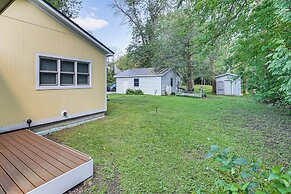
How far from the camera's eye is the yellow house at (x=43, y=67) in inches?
194

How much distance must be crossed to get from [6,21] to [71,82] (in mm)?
2532

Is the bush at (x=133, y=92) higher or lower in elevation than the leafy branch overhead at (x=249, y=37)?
lower

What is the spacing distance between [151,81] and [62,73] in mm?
15522

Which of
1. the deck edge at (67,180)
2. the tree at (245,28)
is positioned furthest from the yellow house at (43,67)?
the tree at (245,28)

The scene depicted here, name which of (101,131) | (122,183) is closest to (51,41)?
(101,131)

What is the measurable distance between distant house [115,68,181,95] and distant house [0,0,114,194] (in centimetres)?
1334

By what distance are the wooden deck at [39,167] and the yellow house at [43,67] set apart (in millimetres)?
1348

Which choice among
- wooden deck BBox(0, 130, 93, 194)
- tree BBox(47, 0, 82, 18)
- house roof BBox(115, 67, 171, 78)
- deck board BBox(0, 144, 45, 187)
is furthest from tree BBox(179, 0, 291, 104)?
house roof BBox(115, 67, 171, 78)

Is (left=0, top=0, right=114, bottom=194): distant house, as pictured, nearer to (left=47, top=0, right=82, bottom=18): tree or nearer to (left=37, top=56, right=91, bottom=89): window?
(left=37, top=56, right=91, bottom=89): window

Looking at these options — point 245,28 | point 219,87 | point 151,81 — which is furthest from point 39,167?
point 219,87

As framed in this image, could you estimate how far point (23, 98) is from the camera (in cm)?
521

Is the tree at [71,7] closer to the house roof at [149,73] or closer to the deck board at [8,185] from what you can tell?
the house roof at [149,73]

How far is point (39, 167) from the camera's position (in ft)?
9.95

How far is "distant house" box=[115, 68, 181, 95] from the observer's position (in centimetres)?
2097
